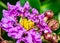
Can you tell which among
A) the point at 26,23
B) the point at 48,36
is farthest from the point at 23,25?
the point at 48,36

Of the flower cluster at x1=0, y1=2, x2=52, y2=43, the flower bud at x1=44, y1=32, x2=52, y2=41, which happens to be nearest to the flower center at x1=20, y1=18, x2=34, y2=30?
the flower cluster at x1=0, y1=2, x2=52, y2=43

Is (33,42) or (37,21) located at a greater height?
(37,21)

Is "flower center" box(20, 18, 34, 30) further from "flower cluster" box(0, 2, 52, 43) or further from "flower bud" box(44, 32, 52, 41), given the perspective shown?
"flower bud" box(44, 32, 52, 41)

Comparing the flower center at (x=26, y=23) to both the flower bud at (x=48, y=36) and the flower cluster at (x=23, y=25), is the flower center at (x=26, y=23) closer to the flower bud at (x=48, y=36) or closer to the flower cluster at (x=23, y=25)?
the flower cluster at (x=23, y=25)

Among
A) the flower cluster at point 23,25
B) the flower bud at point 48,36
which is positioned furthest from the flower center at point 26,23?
the flower bud at point 48,36

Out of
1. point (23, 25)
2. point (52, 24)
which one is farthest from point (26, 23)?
point (52, 24)

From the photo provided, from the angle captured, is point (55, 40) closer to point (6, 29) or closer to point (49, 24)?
point (49, 24)

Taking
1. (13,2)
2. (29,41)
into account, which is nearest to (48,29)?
(29,41)

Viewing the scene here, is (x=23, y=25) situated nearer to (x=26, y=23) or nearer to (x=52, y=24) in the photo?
(x=26, y=23)
